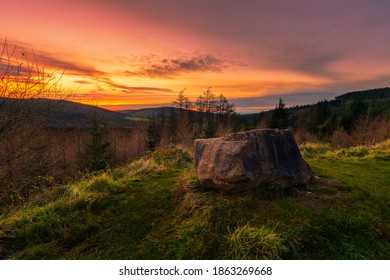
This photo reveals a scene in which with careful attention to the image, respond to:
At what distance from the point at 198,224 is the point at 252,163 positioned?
64.6 inches

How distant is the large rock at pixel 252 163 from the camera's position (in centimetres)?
398

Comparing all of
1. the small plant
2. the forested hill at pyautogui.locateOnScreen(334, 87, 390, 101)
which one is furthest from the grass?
the forested hill at pyautogui.locateOnScreen(334, 87, 390, 101)

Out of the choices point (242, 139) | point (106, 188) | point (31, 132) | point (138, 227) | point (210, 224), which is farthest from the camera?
point (106, 188)

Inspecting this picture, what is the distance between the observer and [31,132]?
12.5 ft

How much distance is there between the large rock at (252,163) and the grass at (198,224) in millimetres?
274

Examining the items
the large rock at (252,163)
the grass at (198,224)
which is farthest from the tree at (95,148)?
the large rock at (252,163)

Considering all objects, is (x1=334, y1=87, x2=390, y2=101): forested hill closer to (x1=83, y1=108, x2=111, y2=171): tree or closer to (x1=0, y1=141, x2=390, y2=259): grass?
(x1=83, y1=108, x2=111, y2=171): tree

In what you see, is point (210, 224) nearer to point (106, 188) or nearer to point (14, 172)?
point (106, 188)

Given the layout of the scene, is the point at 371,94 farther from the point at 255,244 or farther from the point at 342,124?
the point at 255,244

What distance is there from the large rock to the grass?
0.90 ft

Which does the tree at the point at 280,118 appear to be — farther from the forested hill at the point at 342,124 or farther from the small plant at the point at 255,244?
the small plant at the point at 255,244

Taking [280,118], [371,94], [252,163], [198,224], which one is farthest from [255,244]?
[371,94]

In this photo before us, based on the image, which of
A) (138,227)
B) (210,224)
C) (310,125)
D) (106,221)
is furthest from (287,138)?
(310,125)

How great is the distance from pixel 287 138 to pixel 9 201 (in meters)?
6.01
